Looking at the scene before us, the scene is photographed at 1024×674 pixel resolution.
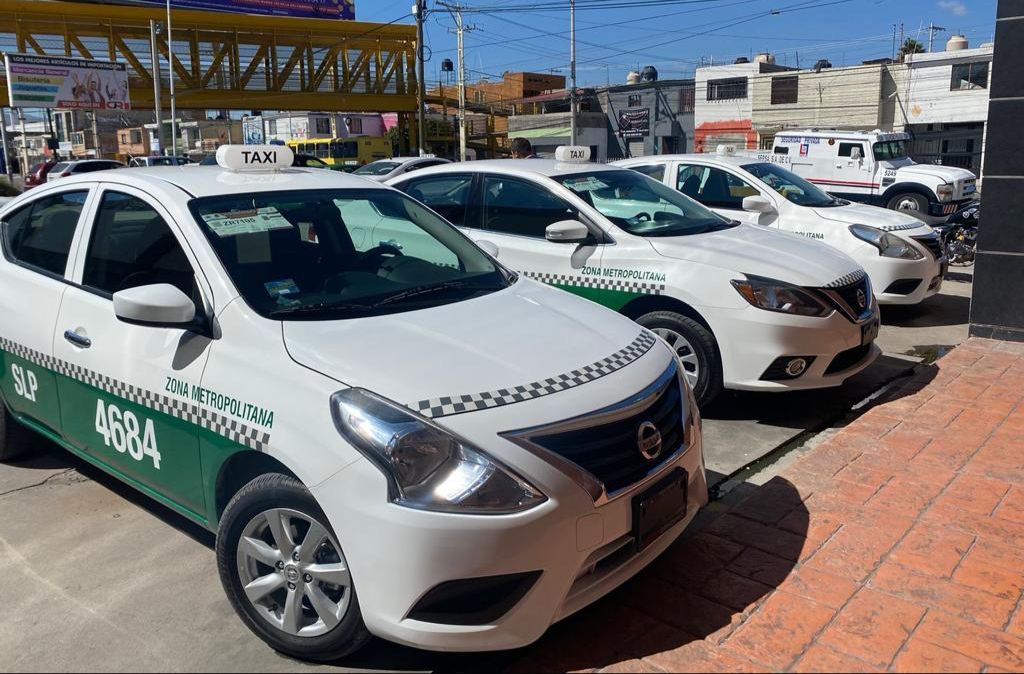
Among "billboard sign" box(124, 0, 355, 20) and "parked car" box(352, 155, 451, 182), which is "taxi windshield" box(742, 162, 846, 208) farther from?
"billboard sign" box(124, 0, 355, 20)

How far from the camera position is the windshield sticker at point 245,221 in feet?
11.1

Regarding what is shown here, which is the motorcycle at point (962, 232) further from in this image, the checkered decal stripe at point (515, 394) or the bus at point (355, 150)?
the bus at point (355, 150)

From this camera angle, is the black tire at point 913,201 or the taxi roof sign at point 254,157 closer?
the taxi roof sign at point 254,157

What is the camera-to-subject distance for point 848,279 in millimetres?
5430

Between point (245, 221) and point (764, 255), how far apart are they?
11.2ft

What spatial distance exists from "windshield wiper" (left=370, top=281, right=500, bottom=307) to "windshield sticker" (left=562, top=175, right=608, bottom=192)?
8.07 feet

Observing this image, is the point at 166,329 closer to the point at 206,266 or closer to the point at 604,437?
the point at 206,266

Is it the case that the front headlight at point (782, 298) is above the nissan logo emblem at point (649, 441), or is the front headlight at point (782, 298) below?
above

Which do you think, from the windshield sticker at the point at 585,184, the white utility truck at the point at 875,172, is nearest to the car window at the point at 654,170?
the windshield sticker at the point at 585,184

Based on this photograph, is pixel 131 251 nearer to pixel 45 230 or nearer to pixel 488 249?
pixel 45 230

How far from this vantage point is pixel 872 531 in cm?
368

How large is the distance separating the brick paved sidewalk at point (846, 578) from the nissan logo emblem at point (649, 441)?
673mm

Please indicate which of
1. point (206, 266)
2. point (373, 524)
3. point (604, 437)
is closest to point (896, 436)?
point (604, 437)

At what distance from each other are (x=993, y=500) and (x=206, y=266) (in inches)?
146
